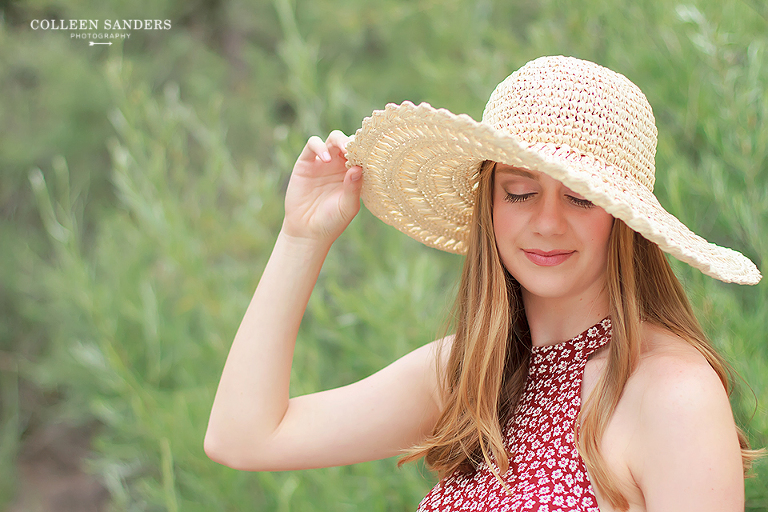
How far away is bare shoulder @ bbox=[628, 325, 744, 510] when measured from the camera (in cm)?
91

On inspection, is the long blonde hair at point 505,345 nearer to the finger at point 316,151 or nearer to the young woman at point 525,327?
the young woman at point 525,327

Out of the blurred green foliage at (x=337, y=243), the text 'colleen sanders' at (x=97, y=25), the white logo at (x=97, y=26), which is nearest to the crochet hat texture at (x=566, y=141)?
the blurred green foliage at (x=337, y=243)

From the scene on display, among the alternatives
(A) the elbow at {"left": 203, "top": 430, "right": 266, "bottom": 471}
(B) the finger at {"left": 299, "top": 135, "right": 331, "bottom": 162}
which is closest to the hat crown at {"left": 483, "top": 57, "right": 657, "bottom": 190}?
(B) the finger at {"left": 299, "top": 135, "right": 331, "bottom": 162}

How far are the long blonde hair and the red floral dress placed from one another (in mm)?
24

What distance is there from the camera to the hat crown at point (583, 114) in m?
1.06

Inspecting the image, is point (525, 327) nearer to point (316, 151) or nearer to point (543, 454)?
point (543, 454)

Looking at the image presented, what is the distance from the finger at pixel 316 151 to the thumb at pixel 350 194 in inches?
2.5

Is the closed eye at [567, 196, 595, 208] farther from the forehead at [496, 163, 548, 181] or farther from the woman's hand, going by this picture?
the woman's hand

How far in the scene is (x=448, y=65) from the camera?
2.96 metres

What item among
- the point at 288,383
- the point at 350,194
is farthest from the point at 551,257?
the point at 288,383

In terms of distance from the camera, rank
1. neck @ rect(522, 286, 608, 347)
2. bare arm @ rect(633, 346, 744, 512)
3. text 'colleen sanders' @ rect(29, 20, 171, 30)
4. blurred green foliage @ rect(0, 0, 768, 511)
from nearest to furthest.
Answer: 1. bare arm @ rect(633, 346, 744, 512)
2. neck @ rect(522, 286, 608, 347)
3. blurred green foliage @ rect(0, 0, 768, 511)
4. text 'colleen sanders' @ rect(29, 20, 171, 30)

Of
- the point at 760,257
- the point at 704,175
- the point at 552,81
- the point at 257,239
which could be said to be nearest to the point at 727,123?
the point at 704,175

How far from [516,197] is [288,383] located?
1.85 feet

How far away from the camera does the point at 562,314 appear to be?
1.24 m
